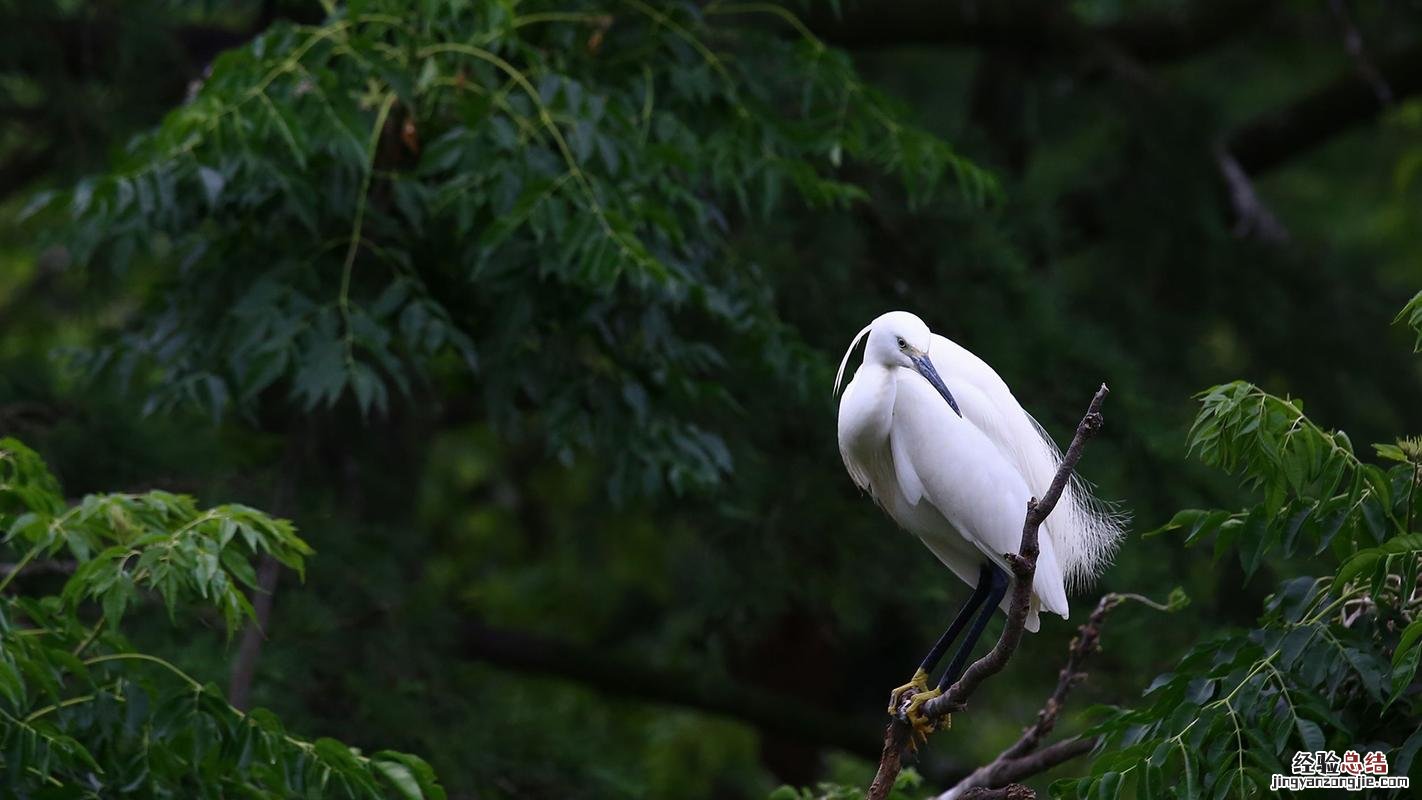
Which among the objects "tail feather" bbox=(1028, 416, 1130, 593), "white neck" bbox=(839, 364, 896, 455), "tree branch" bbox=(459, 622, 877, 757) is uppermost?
"white neck" bbox=(839, 364, 896, 455)

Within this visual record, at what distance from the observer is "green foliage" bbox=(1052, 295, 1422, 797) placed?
260 centimetres

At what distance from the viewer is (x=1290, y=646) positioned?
2.72 metres

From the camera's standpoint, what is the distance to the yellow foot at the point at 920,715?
3094mm

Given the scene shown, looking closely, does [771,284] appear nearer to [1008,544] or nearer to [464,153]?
[464,153]

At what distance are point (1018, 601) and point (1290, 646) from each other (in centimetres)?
53

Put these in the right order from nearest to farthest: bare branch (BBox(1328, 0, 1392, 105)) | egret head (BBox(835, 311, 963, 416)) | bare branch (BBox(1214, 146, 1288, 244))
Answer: egret head (BBox(835, 311, 963, 416)) → bare branch (BBox(1328, 0, 1392, 105)) → bare branch (BBox(1214, 146, 1288, 244))

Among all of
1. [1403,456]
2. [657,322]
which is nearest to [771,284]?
[657,322]

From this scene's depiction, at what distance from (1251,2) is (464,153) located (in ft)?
15.2

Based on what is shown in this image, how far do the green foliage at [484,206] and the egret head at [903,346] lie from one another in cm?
79

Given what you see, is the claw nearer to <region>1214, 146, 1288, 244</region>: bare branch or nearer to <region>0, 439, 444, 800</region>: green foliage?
<region>0, 439, 444, 800</region>: green foliage

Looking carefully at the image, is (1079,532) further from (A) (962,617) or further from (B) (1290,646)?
(B) (1290,646)

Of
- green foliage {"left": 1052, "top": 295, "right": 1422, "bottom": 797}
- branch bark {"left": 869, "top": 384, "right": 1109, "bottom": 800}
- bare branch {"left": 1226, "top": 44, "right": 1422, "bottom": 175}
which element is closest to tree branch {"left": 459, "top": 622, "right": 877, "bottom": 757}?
bare branch {"left": 1226, "top": 44, "right": 1422, "bottom": 175}

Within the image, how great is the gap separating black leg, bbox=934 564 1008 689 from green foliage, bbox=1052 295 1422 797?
0.41m

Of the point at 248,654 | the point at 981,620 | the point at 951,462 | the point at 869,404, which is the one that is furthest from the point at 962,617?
the point at 248,654
